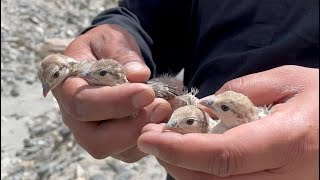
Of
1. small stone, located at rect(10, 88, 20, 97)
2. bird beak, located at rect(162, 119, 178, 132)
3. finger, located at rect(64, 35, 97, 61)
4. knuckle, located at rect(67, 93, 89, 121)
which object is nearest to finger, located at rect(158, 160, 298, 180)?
bird beak, located at rect(162, 119, 178, 132)

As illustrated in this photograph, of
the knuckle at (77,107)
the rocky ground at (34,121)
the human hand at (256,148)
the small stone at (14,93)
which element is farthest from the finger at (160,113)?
the small stone at (14,93)

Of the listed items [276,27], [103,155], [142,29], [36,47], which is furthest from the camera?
[36,47]

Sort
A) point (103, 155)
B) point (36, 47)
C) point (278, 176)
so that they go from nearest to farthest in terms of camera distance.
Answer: point (278, 176) < point (103, 155) < point (36, 47)

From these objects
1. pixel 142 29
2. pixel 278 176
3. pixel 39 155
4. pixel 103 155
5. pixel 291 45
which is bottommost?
pixel 39 155

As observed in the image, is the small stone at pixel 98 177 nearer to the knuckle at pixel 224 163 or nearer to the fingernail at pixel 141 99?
the fingernail at pixel 141 99

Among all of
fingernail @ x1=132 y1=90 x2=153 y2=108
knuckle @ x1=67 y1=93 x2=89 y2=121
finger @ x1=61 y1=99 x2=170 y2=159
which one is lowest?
finger @ x1=61 y1=99 x2=170 y2=159

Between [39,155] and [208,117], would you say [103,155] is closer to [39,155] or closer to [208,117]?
[208,117]

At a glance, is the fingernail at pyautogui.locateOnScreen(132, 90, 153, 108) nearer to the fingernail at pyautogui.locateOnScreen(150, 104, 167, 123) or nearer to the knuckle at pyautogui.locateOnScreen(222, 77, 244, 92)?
the fingernail at pyautogui.locateOnScreen(150, 104, 167, 123)

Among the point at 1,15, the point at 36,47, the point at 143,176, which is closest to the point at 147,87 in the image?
the point at 143,176
